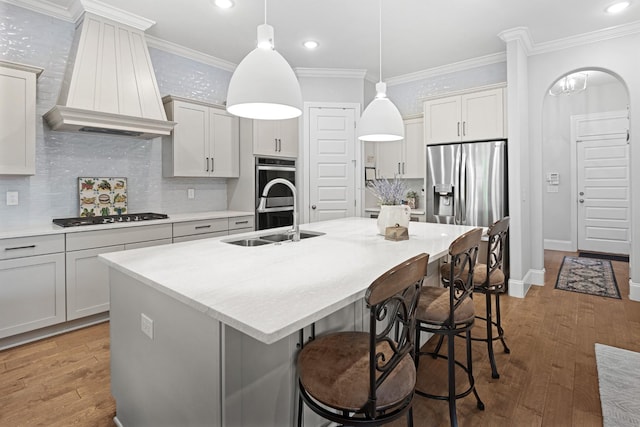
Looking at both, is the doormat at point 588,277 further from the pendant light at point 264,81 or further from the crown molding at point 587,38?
the pendant light at point 264,81

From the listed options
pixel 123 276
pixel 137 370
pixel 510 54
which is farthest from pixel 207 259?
pixel 510 54

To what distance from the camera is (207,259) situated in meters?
1.72

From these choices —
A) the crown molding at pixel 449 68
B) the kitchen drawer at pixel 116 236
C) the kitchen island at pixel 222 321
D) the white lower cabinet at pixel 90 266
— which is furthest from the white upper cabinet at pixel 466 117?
the white lower cabinet at pixel 90 266

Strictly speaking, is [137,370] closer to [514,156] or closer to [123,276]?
[123,276]

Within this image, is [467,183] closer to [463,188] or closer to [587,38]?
[463,188]

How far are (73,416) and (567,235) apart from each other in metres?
7.26

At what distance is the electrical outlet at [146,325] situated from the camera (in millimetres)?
1480

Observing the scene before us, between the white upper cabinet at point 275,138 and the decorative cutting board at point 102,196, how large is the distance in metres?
1.53

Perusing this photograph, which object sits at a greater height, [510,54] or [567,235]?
[510,54]

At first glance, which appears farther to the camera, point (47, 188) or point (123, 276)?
point (47, 188)

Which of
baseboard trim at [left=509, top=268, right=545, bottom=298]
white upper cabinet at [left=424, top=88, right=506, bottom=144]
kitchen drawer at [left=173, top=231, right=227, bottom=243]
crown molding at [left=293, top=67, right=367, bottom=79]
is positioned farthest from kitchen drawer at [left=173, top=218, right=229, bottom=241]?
baseboard trim at [left=509, top=268, right=545, bottom=298]

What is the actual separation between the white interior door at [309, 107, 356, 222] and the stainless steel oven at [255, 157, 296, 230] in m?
0.32

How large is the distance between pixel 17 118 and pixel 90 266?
1.31 metres

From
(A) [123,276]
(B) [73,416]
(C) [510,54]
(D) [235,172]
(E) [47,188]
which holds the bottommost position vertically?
(B) [73,416]
